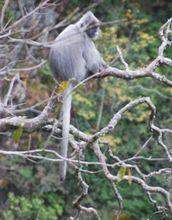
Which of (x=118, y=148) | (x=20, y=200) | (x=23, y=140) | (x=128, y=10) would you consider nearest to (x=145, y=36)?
(x=128, y=10)

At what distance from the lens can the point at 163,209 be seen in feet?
14.6

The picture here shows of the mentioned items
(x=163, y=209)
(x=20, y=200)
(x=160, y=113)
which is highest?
(x=160, y=113)

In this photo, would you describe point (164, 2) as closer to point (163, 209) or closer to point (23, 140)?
point (23, 140)

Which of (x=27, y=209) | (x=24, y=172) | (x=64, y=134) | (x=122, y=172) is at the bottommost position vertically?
(x=122, y=172)

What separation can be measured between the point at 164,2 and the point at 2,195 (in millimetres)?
4445

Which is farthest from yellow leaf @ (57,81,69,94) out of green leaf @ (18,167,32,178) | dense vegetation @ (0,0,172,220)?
green leaf @ (18,167,32,178)

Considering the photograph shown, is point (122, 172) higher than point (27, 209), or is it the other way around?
point (27, 209)

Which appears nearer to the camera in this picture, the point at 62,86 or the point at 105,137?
the point at 62,86

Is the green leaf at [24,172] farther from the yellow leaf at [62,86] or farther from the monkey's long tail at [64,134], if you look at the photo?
the yellow leaf at [62,86]

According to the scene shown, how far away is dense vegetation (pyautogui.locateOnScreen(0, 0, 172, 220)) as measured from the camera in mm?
9000

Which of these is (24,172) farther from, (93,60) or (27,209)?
(93,60)

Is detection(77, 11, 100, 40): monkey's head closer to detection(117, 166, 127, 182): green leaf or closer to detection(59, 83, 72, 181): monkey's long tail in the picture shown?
detection(59, 83, 72, 181): monkey's long tail

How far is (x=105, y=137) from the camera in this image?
9.14 meters

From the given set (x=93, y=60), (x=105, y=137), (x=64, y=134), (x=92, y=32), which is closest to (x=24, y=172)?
(x=105, y=137)
